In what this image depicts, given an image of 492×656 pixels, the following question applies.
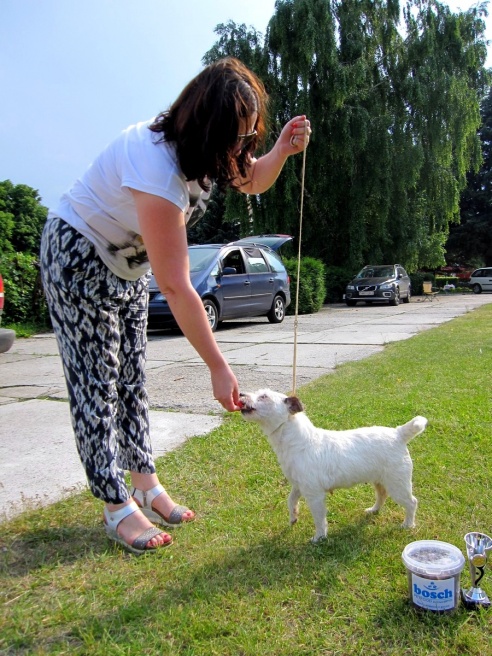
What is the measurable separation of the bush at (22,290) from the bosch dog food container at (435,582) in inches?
400

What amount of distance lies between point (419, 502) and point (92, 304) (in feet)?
5.97

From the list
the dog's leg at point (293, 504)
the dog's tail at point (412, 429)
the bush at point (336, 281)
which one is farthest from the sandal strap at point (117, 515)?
the bush at point (336, 281)

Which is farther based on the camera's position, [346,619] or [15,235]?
[15,235]

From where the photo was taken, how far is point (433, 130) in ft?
73.2

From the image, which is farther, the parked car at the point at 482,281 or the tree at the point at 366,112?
the parked car at the point at 482,281

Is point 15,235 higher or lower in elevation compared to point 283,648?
higher

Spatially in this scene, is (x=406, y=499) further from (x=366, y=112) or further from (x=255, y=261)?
(x=366, y=112)

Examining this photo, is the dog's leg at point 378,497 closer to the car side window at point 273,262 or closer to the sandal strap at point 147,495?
the sandal strap at point 147,495

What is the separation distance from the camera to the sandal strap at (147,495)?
8.65 ft

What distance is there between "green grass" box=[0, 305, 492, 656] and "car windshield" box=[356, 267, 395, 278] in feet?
60.7

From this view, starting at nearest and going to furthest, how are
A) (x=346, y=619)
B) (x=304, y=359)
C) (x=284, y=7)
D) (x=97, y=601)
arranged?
(x=346, y=619), (x=97, y=601), (x=304, y=359), (x=284, y=7)

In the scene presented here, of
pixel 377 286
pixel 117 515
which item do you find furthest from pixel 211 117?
pixel 377 286

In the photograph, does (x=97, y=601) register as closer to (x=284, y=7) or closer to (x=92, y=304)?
(x=92, y=304)

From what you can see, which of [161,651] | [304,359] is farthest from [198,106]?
[304,359]
